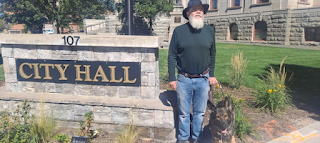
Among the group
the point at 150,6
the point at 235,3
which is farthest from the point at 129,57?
the point at 235,3

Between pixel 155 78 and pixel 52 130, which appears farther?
pixel 155 78

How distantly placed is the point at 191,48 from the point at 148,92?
1354 mm

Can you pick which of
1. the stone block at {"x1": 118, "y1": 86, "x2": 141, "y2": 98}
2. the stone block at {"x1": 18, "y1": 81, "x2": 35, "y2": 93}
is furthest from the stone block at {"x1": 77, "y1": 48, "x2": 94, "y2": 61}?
the stone block at {"x1": 18, "y1": 81, "x2": 35, "y2": 93}

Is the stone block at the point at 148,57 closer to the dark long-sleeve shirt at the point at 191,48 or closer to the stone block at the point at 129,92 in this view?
the stone block at the point at 129,92

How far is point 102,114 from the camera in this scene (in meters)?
4.18

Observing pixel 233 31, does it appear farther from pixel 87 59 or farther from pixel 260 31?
pixel 87 59

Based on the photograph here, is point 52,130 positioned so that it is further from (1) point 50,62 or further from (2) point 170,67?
(2) point 170,67

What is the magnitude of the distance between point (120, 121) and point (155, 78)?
0.93m

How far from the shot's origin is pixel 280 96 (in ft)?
15.7

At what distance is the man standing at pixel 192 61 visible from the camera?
3.24 m

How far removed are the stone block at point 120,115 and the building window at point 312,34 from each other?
16849 mm

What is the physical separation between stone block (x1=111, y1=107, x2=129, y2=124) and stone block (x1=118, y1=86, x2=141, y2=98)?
316 millimetres

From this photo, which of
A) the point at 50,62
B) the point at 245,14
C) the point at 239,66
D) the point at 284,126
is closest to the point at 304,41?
the point at 245,14

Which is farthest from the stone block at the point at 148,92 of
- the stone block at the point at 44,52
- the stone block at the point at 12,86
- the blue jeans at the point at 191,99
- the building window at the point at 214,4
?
the building window at the point at 214,4
